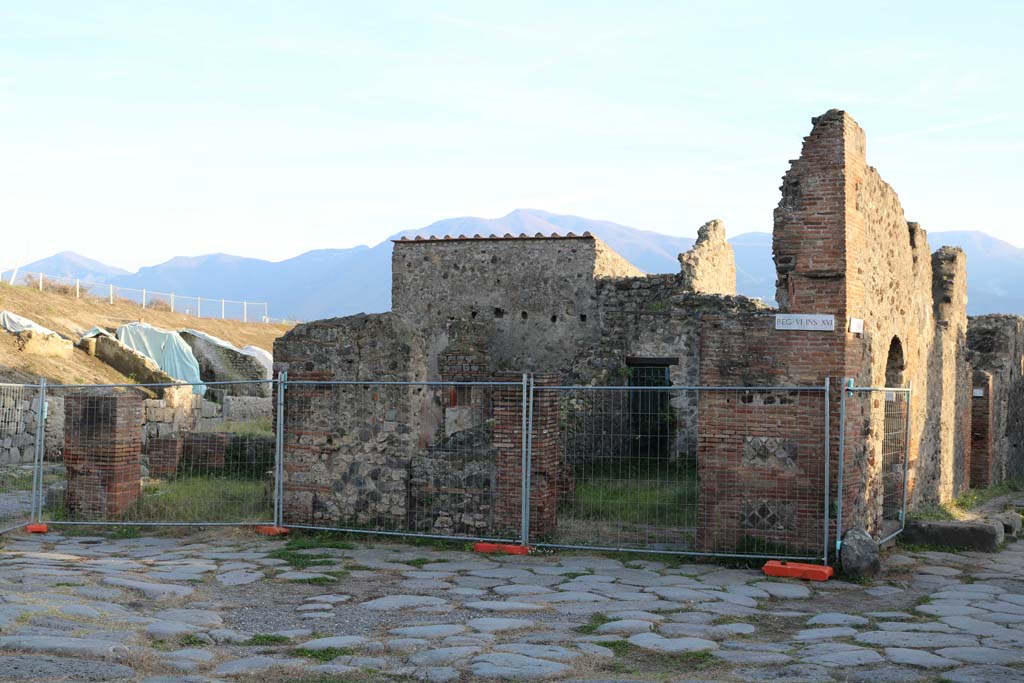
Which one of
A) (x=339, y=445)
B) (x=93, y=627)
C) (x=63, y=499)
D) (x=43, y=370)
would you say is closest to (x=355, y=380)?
(x=339, y=445)

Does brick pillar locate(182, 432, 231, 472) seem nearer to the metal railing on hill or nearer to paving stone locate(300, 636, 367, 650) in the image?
paving stone locate(300, 636, 367, 650)

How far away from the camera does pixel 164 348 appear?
3203 centimetres

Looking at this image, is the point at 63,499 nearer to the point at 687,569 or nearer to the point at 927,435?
the point at 687,569

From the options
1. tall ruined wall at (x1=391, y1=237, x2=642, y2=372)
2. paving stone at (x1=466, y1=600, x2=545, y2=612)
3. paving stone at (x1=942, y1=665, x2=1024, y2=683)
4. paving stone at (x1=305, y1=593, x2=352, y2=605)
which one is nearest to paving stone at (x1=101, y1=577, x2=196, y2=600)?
paving stone at (x1=305, y1=593, x2=352, y2=605)

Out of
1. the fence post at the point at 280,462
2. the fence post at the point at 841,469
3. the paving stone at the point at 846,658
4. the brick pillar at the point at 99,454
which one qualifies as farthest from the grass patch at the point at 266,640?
the brick pillar at the point at 99,454

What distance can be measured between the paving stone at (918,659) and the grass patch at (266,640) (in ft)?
13.4

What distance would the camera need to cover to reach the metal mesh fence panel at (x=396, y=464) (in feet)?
37.1

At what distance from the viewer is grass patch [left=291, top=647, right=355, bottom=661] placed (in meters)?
6.61

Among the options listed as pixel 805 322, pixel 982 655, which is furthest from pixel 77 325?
pixel 982 655

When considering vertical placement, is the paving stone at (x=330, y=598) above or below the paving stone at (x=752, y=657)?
below

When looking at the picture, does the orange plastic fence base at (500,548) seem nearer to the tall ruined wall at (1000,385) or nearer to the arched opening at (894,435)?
the arched opening at (894,435)

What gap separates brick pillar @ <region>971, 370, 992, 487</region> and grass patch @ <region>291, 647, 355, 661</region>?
16182 mm

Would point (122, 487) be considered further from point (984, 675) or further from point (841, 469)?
point (984, 675)

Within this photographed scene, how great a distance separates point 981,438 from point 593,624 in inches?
574
